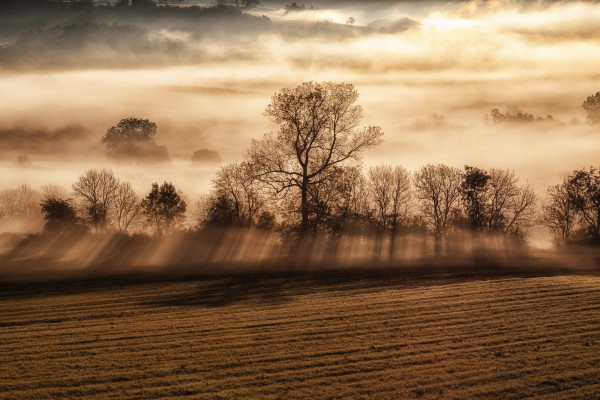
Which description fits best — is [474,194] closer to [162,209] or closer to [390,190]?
[390,190]

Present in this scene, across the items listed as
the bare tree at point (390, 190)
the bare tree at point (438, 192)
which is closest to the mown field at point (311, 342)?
the bare tree at point (438, 192)

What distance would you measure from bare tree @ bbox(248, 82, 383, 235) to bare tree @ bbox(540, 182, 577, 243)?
147 feet

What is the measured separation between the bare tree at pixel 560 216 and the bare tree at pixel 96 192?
70.7 m

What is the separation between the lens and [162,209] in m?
91.5

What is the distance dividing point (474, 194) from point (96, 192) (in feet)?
218

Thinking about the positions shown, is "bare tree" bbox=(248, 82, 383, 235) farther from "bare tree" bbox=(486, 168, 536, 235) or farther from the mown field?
"bare tree" bbox=(486, 168, 536, 235)

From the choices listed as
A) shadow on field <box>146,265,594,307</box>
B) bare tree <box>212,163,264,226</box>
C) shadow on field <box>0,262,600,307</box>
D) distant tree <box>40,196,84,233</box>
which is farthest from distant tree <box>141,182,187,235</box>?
shadow on field <box>146,265,594,307</box>

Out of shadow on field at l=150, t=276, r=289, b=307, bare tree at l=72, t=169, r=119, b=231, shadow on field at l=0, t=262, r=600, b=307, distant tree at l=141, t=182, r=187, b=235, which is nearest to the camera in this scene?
shadow on field at l=150, t=276, r=289, b=307

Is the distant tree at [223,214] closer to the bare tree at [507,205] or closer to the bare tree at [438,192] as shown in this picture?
the bare tree at [438,192]

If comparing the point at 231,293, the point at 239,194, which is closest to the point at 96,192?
the point at 239,194

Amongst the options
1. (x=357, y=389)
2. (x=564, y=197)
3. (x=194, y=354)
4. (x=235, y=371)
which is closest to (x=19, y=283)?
(x=194, y=354)

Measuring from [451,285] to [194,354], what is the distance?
24.9 metres

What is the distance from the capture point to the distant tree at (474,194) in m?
87.7

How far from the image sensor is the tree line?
62959 mm
